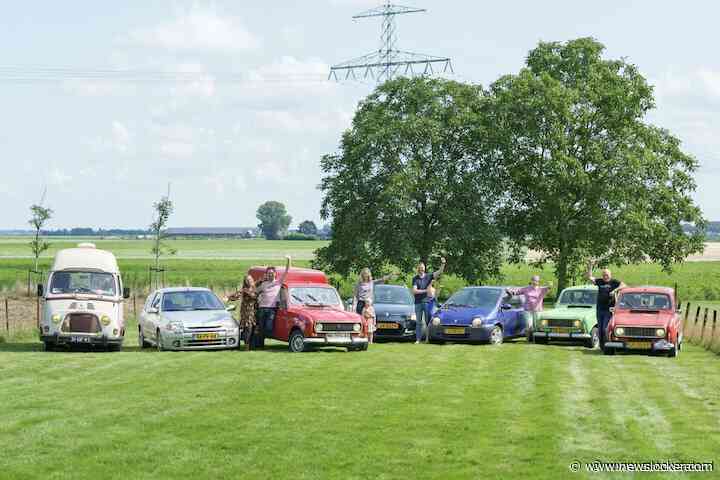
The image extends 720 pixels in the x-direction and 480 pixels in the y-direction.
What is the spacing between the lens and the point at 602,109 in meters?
58.4

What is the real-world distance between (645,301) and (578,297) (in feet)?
13.1

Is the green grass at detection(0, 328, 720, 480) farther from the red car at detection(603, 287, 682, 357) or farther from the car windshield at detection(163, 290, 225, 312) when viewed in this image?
the car windshield at detection(163, 290, 225, 312)

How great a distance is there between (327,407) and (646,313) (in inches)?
512

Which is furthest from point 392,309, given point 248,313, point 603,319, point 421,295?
point 603,319

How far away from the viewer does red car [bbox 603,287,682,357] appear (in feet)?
84.7

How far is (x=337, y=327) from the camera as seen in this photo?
26219 mm

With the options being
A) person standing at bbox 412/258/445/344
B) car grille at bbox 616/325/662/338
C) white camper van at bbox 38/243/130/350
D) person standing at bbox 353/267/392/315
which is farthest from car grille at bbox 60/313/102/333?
car grille at bbox 616/325/662/338

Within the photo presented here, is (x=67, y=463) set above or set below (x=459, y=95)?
below

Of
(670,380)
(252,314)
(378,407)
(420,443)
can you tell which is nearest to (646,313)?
(670,380)

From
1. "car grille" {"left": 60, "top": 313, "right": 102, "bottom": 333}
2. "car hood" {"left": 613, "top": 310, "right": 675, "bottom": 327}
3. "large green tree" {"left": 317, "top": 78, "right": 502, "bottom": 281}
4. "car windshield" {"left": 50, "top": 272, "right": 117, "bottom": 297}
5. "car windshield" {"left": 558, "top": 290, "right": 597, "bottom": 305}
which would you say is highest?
"large green tree" {"left": 317, "top": 78, "right": 502, "bottom": 281}

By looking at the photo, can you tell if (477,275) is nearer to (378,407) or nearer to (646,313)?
(646,313)

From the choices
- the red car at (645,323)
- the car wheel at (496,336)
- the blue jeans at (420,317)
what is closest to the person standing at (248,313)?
the blue jeans at (420,317)

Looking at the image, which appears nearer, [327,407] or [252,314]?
[327,407]

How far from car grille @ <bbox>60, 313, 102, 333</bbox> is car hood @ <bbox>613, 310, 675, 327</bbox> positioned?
39.1ft
